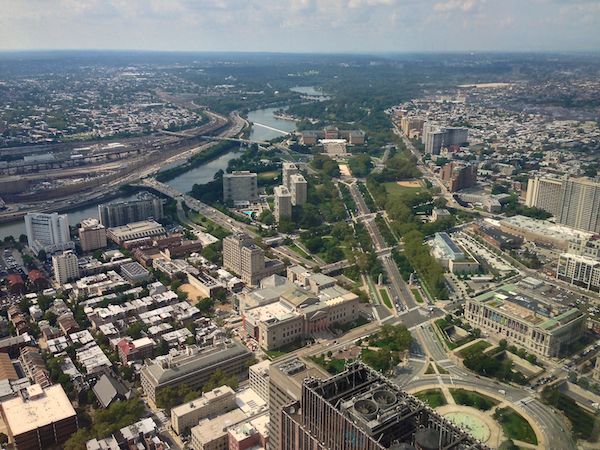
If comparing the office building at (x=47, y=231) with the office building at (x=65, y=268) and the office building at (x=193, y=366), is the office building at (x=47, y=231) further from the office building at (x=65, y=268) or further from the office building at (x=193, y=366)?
the office building at (x=193, y=366)

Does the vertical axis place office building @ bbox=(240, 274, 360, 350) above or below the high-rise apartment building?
below

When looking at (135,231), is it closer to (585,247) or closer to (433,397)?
(433,397)

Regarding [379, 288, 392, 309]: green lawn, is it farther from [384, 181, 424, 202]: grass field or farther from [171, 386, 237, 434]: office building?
[384, 181, 424, 202]: grass field

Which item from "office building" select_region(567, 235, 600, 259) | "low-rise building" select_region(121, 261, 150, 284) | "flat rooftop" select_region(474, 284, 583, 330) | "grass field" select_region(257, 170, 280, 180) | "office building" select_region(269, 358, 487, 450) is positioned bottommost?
"low-rise building" select_region(121, 261, 150, 284)

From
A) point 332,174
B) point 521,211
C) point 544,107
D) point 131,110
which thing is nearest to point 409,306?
point 521,211

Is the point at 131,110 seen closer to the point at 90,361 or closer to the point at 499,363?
the point at 90,361

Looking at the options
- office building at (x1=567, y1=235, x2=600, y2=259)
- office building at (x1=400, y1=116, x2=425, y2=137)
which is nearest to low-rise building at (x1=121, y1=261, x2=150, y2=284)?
office building at (x1=567, y1=235, x2=600, y2=259)
